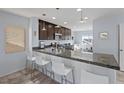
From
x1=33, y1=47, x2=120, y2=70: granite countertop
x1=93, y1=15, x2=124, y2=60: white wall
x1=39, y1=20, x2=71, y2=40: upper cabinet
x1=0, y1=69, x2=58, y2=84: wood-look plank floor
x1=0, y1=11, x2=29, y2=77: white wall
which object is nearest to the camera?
x1=33, y1=47, x2=120, y2=70: granite countertop

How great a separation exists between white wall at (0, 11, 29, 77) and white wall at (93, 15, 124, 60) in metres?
2.70

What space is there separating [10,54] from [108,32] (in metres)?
3.44

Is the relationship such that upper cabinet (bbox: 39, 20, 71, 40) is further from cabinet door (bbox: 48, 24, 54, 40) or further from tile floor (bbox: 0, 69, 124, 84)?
tile floor (bbox: 0, 69, 124, 84)

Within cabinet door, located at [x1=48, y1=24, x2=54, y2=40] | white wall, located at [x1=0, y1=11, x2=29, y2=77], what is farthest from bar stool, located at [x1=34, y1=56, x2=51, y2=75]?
cabinet door, located at [x1=48, y1=24, x2=54, y2=40]

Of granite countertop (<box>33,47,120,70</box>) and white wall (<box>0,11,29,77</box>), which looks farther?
white wall (<box>0,11,29,77</box>)

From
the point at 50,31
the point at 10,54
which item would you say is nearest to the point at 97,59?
the point at 10,54

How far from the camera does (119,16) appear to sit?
3928 millimetres

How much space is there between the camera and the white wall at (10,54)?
3242 mm

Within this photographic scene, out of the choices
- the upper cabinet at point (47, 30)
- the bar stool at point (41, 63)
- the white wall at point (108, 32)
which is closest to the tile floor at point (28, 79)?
the bar stool at point (41, 63)

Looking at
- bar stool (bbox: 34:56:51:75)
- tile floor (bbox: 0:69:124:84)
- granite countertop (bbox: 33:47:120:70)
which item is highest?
granite countertop (bbox: 33:47:120:70)

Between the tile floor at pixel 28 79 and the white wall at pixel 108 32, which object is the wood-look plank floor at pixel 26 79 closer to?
the tile floor at pixel 28 79

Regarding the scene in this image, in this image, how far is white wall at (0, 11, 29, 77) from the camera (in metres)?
3.24

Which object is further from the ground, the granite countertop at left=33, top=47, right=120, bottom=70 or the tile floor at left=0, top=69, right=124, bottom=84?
the granite countertop at left=33, top=47, right=120, bottom=70
